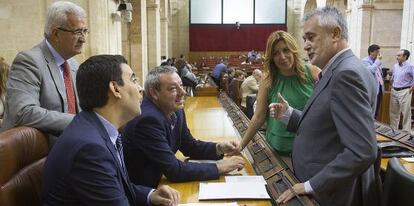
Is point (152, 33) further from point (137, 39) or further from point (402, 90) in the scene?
point (402, 90)

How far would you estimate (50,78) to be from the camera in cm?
250

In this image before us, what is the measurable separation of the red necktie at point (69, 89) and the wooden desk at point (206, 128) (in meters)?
0.75

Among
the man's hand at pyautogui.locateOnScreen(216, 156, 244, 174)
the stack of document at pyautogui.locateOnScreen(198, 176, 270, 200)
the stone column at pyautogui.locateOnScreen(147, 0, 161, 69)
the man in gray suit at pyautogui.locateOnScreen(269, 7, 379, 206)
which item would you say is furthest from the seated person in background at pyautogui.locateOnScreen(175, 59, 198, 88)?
the man in gray suit at pyautogui.locateOnScreen(269, 7, 379, 206)

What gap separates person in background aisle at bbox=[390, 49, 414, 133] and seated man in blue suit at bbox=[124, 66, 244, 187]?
6940mm

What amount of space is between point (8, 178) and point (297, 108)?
1.89 m

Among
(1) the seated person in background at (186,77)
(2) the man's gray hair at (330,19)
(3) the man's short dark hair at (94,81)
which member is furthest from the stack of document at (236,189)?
(1) the seated person in background at (186,77)

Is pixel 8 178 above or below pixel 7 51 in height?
below

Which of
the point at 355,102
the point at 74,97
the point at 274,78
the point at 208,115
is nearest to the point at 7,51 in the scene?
the point at 208,115

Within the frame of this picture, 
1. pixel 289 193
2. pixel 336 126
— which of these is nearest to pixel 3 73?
pixel 289 193

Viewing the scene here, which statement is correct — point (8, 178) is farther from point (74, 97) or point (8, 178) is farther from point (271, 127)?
point (271, 127)

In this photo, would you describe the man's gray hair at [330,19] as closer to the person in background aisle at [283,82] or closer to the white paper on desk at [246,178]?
the person in background aisle at [283,82]

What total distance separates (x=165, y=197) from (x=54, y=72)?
1110mm

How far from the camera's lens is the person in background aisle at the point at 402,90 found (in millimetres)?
8250

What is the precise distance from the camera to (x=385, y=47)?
38.3ft
